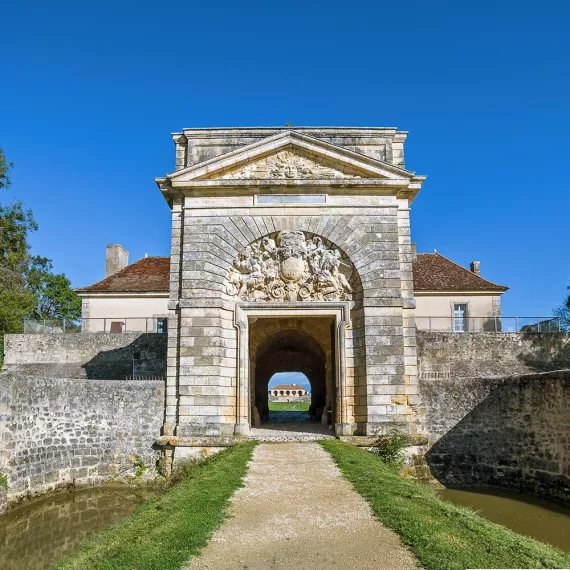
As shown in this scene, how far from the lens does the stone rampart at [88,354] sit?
60.3 ft

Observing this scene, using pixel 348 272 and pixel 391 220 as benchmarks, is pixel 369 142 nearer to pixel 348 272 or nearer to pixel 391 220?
pixel 391 220

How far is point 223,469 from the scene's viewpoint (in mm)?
8820

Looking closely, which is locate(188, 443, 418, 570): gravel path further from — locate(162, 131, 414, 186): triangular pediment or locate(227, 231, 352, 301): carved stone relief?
locate(162, 131, 414, 186): triangular pediment

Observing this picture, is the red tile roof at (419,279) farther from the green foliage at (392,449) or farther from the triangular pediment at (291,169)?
the green foliage at (392,449)

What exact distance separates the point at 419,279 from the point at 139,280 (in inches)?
480

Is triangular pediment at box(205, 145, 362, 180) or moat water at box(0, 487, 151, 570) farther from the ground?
triangular pediment at box(205, 145, 362, 180)

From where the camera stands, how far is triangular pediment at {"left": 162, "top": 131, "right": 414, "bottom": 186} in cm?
1232

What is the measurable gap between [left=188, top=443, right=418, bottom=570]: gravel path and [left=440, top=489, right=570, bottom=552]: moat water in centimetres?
293

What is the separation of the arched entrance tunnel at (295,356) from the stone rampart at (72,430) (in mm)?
3388

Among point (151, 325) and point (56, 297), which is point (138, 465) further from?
point (56, 297)

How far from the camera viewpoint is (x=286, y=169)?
Answer: 41.2ft

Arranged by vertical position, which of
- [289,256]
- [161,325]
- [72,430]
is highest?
[289,256]

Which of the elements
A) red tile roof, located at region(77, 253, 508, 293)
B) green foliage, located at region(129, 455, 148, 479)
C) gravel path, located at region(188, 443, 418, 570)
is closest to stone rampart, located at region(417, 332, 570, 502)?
gravel path, located at region(188, 443, 418, 570)

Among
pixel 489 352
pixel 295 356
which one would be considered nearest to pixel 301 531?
pixel 295 356
